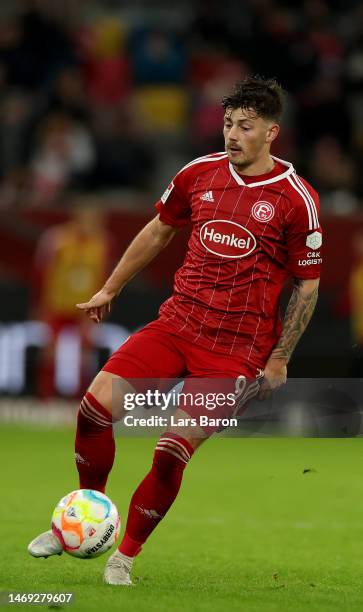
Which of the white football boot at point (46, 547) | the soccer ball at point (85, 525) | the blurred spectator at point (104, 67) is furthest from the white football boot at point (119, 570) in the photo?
the blurred spectator at point (104, 67)

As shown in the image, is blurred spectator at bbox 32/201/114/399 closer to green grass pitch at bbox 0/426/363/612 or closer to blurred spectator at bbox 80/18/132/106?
green grass pitch at bbox 0/426/363/612

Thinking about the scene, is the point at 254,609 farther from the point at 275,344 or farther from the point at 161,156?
the point at 161,156

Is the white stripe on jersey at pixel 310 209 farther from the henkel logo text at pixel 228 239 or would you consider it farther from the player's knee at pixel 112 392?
the player's knee at pixel 112 392

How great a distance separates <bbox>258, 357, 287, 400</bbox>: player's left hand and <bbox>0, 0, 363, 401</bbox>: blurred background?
5056 mm

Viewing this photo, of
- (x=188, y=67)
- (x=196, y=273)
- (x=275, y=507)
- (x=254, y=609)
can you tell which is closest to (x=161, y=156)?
(x=188, y=67)

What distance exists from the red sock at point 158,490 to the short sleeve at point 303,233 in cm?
88

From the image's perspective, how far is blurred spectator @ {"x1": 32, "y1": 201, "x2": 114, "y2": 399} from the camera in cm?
1231

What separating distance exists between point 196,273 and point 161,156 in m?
8.79

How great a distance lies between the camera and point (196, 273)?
5.70 m

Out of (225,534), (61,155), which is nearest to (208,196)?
(225,534)

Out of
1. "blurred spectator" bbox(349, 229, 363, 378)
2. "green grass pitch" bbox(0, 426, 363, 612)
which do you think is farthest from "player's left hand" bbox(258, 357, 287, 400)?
"blurred spectator" bbox(349, 229, 363, 378)

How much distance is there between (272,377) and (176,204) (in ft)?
2.84

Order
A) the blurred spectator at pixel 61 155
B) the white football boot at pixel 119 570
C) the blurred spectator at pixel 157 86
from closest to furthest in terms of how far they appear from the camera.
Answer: the white football boot at pixel 119 570, the blurred spectator at pixel 61 155, the blurred spectator at pixel 157 86

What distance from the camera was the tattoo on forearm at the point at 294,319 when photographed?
5672mm
